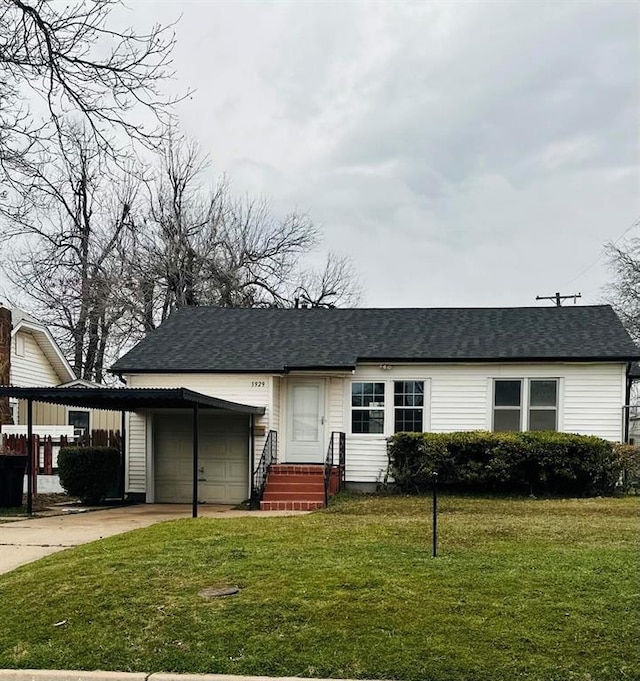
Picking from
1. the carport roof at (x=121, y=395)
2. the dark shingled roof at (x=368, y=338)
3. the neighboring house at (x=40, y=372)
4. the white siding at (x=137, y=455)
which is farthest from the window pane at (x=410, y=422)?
the neighboring house at (x=40, y=372)

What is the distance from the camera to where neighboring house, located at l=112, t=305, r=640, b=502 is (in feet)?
54.7

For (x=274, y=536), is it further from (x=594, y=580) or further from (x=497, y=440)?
(x=497, y=440)

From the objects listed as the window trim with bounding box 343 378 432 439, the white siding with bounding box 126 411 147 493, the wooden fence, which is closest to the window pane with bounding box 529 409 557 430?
the window trim with bounding box 343 378 432 439

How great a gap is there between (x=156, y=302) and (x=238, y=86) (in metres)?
22.4

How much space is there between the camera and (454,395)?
17156mm

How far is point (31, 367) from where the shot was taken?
24.6 metres

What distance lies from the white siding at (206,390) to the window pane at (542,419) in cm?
601

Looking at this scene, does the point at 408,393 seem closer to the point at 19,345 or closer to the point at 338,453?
the point at 338,453

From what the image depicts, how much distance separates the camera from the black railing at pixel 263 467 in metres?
15.3

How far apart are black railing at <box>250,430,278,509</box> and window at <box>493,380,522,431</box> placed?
5.12 metres

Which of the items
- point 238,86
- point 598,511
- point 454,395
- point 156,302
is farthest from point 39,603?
point 156,302

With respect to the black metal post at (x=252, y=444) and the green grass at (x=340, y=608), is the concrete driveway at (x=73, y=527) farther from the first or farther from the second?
the green grass at (x=340, y=608)

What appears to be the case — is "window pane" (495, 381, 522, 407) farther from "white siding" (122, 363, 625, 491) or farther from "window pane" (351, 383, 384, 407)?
"window pane" (351, 383, 384, 407)

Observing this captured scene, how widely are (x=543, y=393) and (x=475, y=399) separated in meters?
1.55
